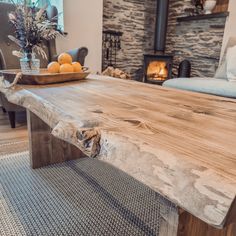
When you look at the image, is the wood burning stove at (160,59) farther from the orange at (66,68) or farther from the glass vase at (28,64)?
the glass vase at (28,64)

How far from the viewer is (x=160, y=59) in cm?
378

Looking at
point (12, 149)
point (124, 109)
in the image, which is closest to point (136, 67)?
point (12, 149)

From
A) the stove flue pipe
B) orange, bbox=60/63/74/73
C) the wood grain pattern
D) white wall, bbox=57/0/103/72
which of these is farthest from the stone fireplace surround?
the wood grain pattern

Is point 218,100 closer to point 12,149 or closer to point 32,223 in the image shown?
point 32,223

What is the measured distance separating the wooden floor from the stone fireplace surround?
2.16m

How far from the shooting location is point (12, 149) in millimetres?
1766

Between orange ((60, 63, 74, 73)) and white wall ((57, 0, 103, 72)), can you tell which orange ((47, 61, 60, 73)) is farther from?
white wall ((57, 0, 103, 72))

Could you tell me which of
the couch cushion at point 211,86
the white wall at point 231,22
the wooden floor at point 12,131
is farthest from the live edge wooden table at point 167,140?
the white wall at point 231,22

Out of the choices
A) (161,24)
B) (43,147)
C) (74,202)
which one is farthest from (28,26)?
(161,24)

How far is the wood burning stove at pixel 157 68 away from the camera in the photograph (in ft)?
12.4

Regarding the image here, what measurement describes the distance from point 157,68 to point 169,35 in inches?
29.6

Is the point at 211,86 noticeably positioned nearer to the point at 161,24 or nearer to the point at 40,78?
the point at 40,78

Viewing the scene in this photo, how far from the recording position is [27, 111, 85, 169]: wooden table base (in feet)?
4.73

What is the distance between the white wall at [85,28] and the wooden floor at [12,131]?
1126mm
